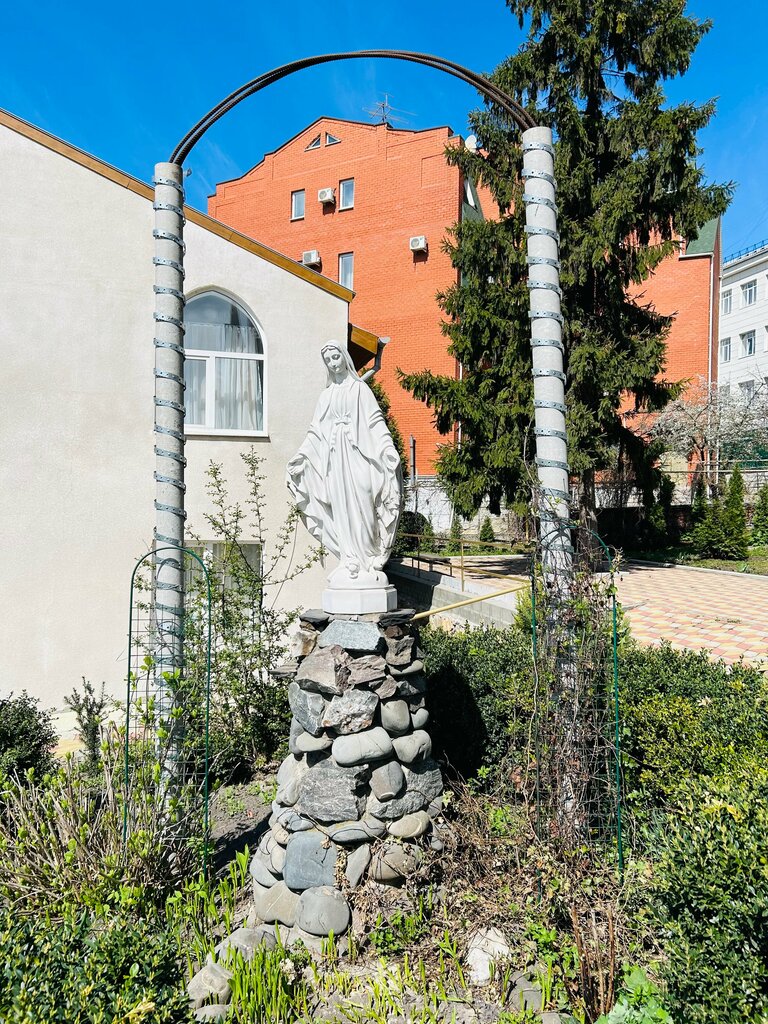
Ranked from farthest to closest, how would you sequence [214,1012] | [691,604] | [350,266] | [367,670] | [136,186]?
[350,266]
[691,604]
[136,186]
[367,670]
[214,1012]

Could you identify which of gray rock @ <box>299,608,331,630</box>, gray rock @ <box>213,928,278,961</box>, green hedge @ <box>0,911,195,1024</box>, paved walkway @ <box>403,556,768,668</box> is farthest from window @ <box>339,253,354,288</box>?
green hedge @ <box>0,911,195,1024</box>

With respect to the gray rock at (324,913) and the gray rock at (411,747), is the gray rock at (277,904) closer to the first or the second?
the gray rock at (324,913)

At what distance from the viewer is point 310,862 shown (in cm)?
341

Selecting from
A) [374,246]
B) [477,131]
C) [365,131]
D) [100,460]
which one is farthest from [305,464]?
[365,131]

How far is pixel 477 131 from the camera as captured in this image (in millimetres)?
13516

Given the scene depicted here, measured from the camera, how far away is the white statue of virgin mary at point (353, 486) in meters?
3.82

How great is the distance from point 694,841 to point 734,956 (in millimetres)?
377

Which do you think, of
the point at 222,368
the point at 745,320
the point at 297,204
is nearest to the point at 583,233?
the point at 222,368

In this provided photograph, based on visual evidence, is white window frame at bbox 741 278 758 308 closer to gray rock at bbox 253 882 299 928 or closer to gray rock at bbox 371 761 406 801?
gray rock at bbox 371 761 406 801

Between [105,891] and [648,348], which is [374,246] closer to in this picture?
[648,348]

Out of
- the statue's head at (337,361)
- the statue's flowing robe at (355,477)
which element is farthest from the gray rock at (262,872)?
the statue's head at (337,361)

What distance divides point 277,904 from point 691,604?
9.81 metres

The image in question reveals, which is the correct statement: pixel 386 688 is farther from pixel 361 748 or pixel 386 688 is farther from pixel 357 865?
pixel 357 865

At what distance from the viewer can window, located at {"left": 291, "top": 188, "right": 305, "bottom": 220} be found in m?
24.4
